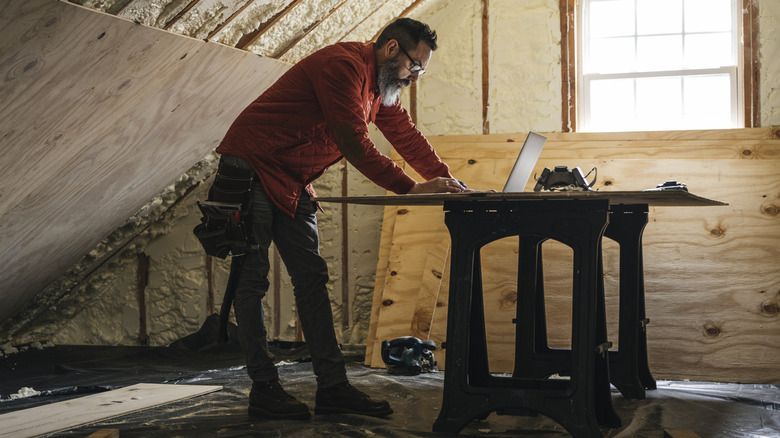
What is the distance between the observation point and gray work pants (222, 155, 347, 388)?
2393 mm

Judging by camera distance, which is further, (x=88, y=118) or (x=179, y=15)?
(x=88, y=118)

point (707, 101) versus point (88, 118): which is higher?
point (707, 101)

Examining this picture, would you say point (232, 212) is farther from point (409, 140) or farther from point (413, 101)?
point (413, 101)

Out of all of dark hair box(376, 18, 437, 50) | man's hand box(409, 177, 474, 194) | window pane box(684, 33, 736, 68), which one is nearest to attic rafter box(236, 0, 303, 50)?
dark hair box(376, 18, 437, 50)

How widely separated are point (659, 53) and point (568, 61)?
0.53 m

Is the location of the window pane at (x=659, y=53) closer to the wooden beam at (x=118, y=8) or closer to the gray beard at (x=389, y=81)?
the gray beard at (x=389, y=81)

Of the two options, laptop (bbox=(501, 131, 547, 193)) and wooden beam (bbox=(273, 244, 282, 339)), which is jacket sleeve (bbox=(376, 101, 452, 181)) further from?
wooden beam (bbox=(273, 244, 282, 339))

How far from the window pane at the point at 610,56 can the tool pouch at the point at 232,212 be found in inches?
100

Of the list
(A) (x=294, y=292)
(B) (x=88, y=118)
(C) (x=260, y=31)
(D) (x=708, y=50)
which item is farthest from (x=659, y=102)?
(B) (x=88, y=118)

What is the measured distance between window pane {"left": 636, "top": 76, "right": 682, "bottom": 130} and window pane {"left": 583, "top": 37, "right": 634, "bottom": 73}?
0.45 feet

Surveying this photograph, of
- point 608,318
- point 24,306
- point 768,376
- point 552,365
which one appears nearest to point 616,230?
point 552,365

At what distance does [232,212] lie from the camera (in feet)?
7.64

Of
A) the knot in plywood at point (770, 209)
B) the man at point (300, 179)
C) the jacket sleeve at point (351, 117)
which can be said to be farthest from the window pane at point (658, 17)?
the jacket sleeve at point (351, 117)

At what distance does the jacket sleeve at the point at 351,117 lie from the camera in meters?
2.29
